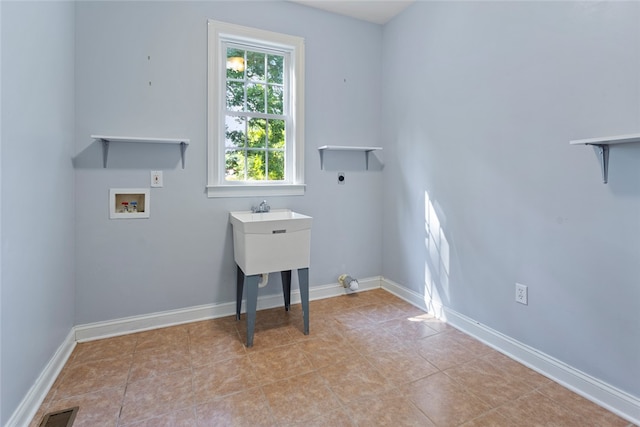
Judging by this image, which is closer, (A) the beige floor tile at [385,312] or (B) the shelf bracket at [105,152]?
(B) the shelf bracket at [105,152]

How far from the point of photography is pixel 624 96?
1494 mm

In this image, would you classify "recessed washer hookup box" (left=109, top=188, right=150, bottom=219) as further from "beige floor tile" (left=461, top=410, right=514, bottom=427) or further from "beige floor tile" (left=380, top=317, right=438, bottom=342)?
"beige floor tile" (left=461, top=410, right=514, bottom=427)

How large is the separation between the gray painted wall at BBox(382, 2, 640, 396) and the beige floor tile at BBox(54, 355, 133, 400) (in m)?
2.19

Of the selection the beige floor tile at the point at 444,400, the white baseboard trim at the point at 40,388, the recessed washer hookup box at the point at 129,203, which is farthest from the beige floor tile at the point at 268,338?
the recessed washer hookup box at the point at 129,203

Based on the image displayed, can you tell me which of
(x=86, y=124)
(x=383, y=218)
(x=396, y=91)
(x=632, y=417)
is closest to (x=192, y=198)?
(x=86, y=124)

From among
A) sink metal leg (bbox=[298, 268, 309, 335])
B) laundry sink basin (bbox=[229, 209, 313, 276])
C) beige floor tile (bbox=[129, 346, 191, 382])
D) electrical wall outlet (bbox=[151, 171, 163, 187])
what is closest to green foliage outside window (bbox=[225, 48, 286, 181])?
electrical wall outlet (bbox=[151, 171, 163, 187])

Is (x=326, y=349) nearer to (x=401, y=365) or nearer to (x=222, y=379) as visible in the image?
(x=401, y=365)

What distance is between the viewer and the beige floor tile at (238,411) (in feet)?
4.80

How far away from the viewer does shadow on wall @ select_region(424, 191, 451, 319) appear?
8.21 ft

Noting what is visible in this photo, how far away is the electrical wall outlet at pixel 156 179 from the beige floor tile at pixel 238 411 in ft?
4.90

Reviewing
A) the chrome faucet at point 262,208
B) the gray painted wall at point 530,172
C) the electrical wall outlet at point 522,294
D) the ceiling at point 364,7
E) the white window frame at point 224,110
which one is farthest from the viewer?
the ceiling at point 364,7

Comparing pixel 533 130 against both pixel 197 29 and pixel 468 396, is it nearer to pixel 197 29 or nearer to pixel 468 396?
pixel 468 396

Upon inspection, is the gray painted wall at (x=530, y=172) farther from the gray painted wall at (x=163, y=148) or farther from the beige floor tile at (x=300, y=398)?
the beige floor tile at (x=300, y=398)

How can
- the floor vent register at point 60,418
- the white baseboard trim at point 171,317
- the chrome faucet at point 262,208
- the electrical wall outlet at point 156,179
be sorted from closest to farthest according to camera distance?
the floor vent register at point 60,418 → the white baseboard trim at point 171,317 → the electrical wall outlet at point 156,179 → the chrome faucet at point 262,208
